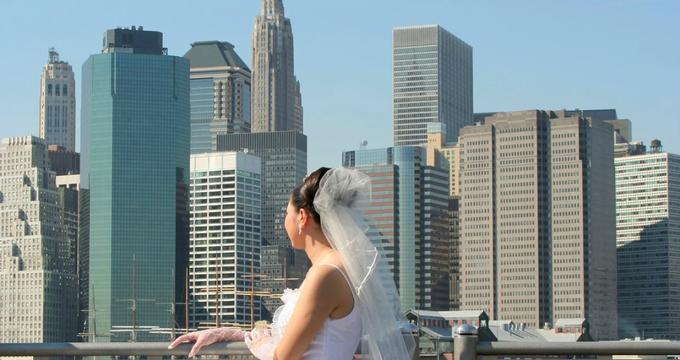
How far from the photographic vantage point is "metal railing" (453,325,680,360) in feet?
25.2

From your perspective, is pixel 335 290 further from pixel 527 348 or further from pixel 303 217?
pixel 527 348

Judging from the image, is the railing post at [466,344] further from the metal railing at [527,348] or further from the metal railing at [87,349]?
the metal railing at [87,349]

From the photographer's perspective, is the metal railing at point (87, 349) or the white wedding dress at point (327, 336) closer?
the white wedding dress at point (327, 336)

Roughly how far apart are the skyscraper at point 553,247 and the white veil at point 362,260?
18277cm

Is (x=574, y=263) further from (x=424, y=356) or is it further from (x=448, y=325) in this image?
(x=424, y=356)

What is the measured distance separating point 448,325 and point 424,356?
504 feet

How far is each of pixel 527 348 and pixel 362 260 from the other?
2.56 metres

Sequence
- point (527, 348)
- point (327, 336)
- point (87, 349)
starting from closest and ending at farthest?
point (327, 336) → point (87, 349) → point (527, 348)

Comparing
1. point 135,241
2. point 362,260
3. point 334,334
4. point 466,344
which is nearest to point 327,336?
point 334,334

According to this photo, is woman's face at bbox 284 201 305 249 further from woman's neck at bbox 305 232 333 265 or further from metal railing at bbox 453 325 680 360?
metal railing at bbox 453 325 680 360

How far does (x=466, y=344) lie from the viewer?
772 cm

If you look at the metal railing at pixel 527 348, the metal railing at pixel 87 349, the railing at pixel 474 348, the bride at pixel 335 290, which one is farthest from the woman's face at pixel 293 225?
the metal railing at pixel 527 348

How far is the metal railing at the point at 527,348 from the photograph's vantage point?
25.2 feet

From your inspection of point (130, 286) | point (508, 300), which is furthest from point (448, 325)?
point (130, 286)
